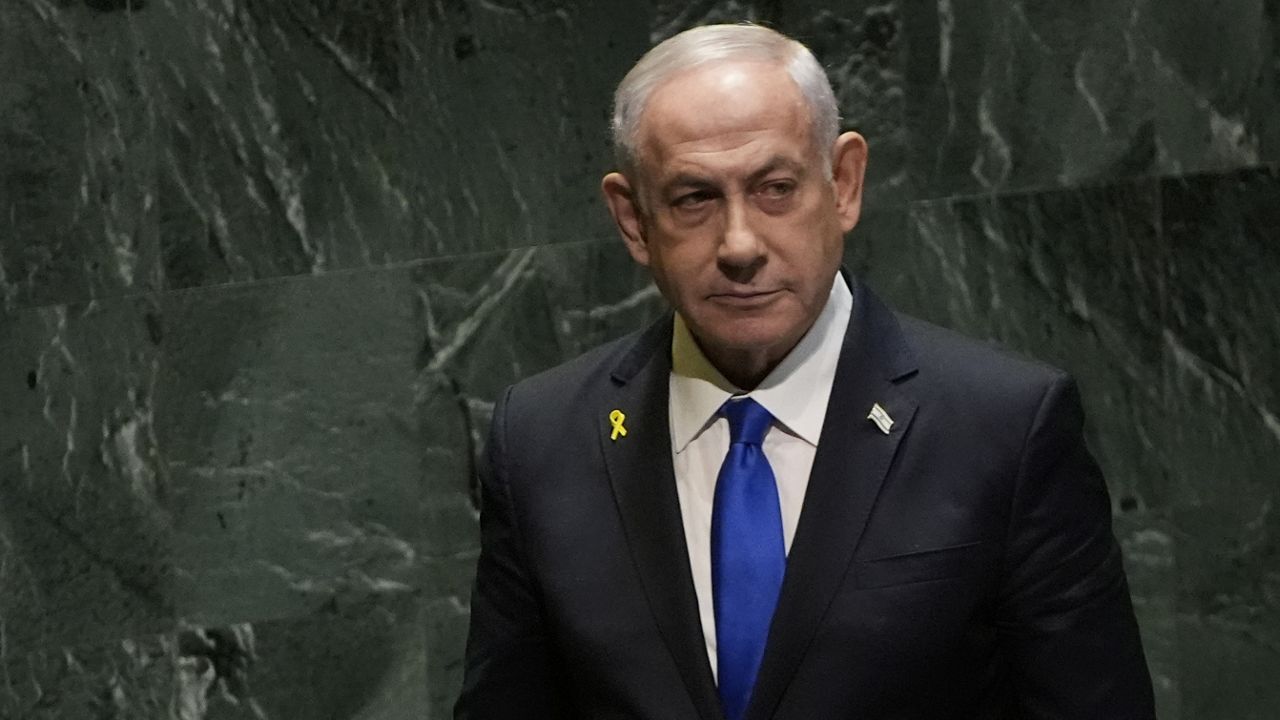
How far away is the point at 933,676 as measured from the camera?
1.81 metres

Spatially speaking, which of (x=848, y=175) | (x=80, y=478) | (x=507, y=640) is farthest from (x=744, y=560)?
(x=80, y=478)

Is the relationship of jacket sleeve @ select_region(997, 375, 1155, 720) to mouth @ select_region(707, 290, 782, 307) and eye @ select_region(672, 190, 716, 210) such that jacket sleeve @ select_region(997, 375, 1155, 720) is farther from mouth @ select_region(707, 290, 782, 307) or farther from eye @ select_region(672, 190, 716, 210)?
eye @ select_region(672, 190, 716, 210)

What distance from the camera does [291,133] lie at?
3.05 metres

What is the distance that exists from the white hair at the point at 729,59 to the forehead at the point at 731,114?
1 centimetres

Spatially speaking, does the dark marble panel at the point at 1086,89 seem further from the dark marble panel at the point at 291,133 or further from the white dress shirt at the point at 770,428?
the white dress shirt at the point at 770,428

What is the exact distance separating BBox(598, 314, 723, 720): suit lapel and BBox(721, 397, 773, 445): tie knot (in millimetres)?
94

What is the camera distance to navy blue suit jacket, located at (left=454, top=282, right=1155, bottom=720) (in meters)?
1.80

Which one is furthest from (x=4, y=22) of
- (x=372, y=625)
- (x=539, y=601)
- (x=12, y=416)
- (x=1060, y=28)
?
(x=1060, y=28)

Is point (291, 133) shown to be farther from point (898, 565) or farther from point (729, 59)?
point (898, 565)

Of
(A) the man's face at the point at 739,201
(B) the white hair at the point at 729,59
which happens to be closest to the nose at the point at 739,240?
(A) the man's face at the point at 739,201

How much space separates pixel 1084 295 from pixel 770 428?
132 centimetres

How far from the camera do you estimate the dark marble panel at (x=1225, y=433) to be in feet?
9.90

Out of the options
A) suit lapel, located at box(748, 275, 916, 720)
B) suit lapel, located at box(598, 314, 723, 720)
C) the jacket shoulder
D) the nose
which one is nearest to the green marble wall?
the jacket shoulder

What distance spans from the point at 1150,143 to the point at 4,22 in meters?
2.12
